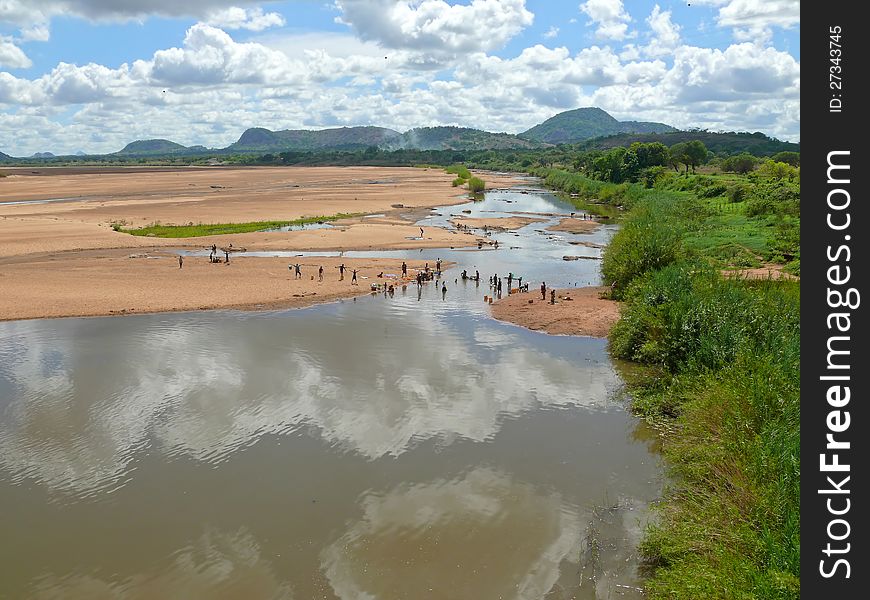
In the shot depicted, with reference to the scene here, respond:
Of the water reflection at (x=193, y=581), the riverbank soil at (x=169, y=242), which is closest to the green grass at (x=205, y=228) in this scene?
the riverbank soil at (x=169, y=242)

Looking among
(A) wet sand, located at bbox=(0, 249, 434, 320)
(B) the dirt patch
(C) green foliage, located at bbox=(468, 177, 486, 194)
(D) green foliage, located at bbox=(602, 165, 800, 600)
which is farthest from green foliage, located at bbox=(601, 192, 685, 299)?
(C) green foliage, located at bbox=(468, 177, 486, 194)

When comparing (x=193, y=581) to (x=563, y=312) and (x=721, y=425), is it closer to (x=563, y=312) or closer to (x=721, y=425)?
(x=721, y=425)

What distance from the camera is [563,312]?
36281mm

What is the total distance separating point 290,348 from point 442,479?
48.4 feet

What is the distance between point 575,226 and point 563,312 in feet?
135

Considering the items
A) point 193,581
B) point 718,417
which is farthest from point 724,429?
point 193,581

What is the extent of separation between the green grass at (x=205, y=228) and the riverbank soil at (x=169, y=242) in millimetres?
2740

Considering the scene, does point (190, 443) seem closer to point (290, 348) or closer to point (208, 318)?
point (290, 348)

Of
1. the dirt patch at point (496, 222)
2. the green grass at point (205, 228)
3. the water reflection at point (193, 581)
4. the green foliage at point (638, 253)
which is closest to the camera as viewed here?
the water reflection at point (193, 581)

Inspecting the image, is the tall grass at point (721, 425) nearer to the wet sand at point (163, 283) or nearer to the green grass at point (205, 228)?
the wet sand at point (163, 283)

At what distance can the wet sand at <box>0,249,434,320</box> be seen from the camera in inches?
1533

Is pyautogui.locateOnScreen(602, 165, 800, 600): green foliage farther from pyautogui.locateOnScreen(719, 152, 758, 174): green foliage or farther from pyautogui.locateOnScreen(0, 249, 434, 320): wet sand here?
pyautogui.locateOnScreen(719, 152, 758, 174): green foliage

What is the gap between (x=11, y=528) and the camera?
16344 millimetres

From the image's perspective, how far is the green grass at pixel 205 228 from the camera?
68.2 meters
